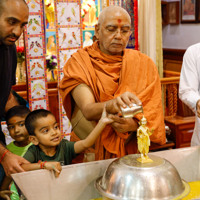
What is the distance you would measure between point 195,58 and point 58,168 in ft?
5.42

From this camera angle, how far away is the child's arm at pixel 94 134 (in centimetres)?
194

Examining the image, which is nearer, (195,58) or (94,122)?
(94,122)

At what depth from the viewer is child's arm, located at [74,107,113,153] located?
6.37 feet

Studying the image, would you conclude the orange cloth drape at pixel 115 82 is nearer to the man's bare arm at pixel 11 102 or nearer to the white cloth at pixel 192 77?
the man's bare arm at pixel 11 102

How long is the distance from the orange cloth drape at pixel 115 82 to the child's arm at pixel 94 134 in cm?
21

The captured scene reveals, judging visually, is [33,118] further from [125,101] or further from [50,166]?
[125,101]

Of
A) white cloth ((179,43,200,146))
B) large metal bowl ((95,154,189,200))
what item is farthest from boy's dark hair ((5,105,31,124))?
white cloth ((179,43,200,146))

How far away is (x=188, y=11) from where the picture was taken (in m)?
7.02

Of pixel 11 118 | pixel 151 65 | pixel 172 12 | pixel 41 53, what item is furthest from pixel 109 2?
pixel 11 118

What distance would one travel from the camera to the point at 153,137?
2.26 meters

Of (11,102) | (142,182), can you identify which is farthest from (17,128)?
(142,182)

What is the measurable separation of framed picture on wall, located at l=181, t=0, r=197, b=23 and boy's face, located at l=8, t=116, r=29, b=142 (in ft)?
17.7

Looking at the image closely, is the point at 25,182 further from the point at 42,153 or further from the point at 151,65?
the point at 151,65

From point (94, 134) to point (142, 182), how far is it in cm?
62
